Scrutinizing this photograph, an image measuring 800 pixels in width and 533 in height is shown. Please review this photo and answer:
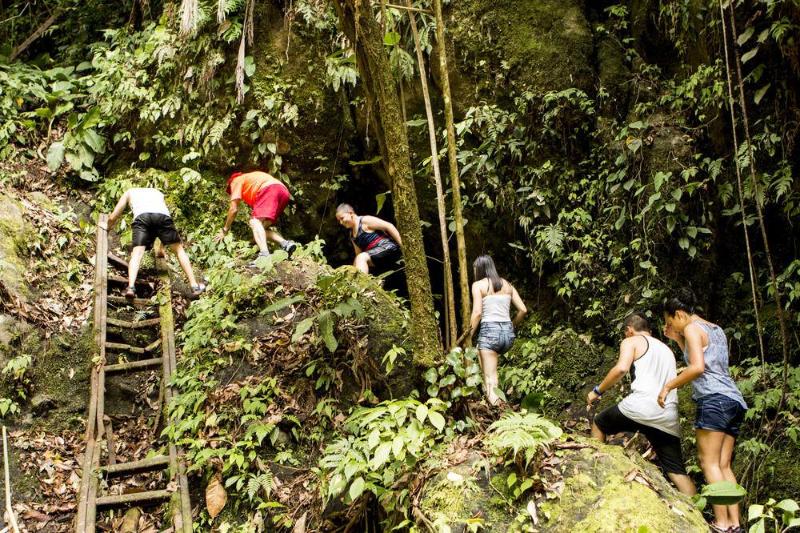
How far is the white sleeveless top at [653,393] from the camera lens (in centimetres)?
485

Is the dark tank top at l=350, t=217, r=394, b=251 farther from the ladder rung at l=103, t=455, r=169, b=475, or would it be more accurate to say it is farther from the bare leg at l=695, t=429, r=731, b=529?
the bare leg at l=695, t=429, r=731, b=529

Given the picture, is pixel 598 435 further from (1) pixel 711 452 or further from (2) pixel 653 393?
(1) pixel 711 452

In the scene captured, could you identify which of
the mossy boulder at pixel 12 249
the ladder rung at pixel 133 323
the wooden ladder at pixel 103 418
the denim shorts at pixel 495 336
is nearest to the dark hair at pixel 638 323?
the denim shorts at pixel 495 336

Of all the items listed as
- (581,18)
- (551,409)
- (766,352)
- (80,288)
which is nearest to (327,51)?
(581,18)

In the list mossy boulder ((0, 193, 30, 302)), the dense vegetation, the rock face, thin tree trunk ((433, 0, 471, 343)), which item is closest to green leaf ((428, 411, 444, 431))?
the dense vegetation

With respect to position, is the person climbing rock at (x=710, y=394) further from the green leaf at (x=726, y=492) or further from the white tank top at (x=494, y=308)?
the white tank top at (x=494, y=308)

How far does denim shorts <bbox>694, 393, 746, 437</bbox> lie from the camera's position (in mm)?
4809

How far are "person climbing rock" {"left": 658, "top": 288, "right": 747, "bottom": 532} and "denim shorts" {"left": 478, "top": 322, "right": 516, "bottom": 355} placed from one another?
1.91m

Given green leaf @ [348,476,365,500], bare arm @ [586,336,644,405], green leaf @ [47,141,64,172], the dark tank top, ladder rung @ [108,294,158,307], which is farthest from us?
green leaf @ [47,141,64,172]

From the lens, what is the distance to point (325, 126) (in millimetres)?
9711

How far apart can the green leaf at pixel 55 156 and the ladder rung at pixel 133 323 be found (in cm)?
A: 405

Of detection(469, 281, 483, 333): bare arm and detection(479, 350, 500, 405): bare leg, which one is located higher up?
detection(469, 281, 483, 333): bare arm

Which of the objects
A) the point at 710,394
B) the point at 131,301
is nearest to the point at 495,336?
the point at 710,394

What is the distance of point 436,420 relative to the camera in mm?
4102
